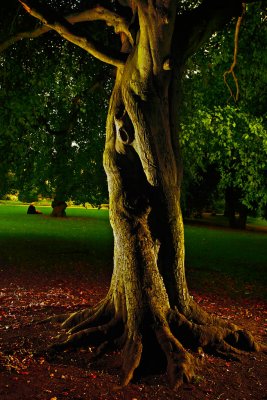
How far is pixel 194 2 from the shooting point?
37.3ft

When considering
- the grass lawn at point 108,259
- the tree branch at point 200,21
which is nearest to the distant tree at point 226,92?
the tree branch at point 200,21

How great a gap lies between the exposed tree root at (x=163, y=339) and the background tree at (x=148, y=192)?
1 centimetres

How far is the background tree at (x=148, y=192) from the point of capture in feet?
19.6

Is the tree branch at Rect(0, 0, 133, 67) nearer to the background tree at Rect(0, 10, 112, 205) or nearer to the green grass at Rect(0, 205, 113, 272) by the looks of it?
the background tree at Rect(0, 10, 112, 205)

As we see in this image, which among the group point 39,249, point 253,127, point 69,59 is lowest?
point 39,249

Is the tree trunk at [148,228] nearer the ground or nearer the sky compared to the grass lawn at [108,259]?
nearer the sky

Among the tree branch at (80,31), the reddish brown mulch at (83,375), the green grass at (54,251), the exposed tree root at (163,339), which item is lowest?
the green grass at (54,251)

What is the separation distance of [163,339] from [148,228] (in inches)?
60.9

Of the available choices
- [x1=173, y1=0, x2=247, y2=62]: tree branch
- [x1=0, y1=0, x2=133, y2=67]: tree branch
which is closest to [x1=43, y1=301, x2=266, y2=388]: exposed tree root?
[x1=0, y1=0, x2=133, y2=67]: tree branch

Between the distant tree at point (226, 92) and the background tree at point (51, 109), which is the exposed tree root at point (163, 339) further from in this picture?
the background tree at point (51, 109)

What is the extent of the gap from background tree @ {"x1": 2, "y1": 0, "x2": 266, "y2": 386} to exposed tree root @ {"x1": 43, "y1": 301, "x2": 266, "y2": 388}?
0.01 metres

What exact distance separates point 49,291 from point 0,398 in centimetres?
612

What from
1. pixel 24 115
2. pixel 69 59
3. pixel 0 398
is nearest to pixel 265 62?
pixel 69 59

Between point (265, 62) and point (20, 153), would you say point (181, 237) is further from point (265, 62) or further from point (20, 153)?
point (20, 153)
